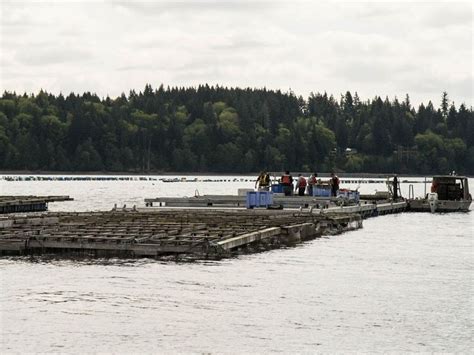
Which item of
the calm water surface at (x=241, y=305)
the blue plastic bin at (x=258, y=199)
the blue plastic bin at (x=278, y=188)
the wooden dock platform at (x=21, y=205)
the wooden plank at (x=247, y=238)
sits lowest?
the calm water surface at (x=241, y=305)

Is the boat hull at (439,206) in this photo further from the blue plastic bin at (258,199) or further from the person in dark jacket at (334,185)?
the blue plastic bin at (258,199)

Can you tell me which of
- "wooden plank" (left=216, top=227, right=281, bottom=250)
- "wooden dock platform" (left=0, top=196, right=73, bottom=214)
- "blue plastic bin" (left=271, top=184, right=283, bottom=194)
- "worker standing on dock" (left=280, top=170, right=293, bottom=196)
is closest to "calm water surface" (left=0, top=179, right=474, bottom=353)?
"wooden plank" (left=216, top=227, right=281, bottom=250)

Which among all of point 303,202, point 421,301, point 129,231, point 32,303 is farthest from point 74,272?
point 303,202

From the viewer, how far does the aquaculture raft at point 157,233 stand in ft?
116

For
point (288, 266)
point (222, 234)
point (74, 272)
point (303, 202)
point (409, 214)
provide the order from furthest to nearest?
point (409, 214) → point (303, 202) → point (222, 234) → point (288, 266) → point (74, 272)

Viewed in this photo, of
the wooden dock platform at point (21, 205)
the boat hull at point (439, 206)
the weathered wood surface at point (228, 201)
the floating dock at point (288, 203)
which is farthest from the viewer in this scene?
Answer: the boat hull at point (439, 206)

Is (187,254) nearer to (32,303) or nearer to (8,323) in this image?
(32,303)

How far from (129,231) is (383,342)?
738 inches

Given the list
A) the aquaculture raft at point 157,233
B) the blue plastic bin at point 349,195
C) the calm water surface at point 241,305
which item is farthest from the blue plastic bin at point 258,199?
the calm water surface at point 241,305

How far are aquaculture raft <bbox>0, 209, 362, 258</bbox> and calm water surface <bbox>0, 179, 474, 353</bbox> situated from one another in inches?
46.7

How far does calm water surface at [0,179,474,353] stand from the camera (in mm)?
22094

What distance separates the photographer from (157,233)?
3838 cm

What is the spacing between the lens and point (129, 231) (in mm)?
39312

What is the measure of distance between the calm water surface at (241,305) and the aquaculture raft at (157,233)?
1187mm
